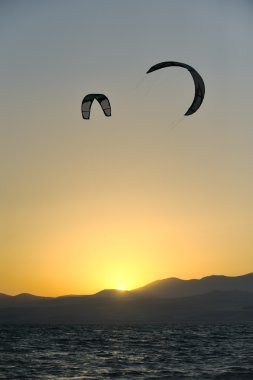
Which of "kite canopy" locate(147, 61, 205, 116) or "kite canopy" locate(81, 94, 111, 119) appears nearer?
"kite canopy" locate(147, 61, 205, 116)

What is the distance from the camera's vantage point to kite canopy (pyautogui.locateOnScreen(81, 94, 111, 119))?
1005 inches

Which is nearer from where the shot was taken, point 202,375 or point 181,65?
point 181,65

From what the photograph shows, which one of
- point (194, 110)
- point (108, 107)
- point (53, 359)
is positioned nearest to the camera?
point (194, 110)

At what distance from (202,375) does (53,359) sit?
14.5 metres

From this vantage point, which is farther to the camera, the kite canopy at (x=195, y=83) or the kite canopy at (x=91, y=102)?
the kite canopy at (x=91, y=102)

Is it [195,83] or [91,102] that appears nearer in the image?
[195,83]

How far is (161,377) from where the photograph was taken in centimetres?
2777

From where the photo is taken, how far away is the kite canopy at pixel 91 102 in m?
25.5

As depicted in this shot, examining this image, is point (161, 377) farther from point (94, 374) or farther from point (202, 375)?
point (94, 374)

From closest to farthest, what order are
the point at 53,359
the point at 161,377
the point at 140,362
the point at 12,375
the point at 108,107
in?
the point at 108,107
the point at 161,377
the point at 12,375
the point at 140,362
the point at 53,359

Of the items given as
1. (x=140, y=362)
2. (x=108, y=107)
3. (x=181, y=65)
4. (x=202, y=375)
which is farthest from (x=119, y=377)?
(x=181, y=65)

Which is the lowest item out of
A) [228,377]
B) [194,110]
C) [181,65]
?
[228,377]

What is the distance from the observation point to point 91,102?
26609 mm

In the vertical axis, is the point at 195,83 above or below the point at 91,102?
below
